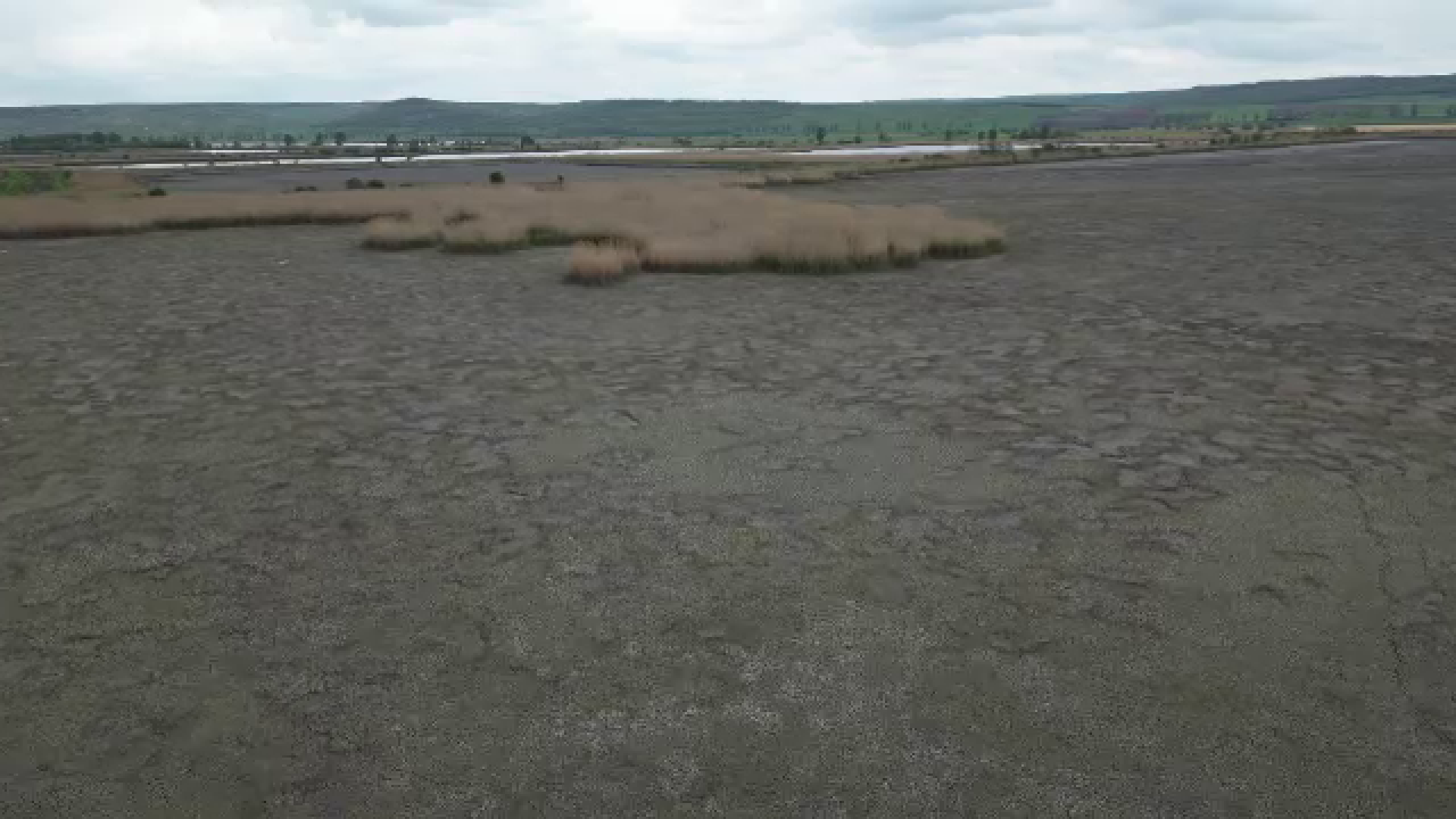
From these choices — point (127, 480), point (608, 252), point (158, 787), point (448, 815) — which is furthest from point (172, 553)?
point (608, 252)

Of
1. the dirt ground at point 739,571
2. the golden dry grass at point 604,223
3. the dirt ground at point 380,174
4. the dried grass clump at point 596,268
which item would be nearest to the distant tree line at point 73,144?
the dirt ground at point 380,174

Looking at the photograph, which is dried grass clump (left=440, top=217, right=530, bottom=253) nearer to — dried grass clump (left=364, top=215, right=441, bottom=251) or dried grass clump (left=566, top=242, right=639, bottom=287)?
dried grass clump (left=364, top=215, right=441, bottom=251)

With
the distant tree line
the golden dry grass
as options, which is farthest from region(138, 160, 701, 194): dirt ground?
the distant tree line

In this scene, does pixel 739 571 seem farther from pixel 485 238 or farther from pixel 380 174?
pixel 380 174

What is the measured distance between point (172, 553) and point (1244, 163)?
5380 centimetres

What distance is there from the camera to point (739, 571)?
5.03 meters

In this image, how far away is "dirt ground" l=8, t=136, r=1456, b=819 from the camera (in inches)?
137

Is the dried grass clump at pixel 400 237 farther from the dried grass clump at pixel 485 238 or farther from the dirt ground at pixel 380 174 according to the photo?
the dirt ground at pixel 380 174

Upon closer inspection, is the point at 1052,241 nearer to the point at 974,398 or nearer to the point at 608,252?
the point at 608,252

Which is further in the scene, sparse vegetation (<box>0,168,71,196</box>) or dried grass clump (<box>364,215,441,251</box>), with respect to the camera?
sparse vegetation (<box>0,168,71,196</box>)

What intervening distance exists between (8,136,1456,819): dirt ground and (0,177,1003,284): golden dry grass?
228 inches

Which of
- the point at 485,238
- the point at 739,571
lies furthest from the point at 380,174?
the point at 739,571

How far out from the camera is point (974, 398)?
8164mm

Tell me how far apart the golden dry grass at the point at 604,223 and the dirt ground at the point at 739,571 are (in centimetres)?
579
